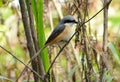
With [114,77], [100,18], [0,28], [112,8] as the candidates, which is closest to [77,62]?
[114,77]

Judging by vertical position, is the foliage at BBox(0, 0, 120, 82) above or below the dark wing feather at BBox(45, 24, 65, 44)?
below

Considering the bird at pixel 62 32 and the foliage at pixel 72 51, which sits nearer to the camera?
the foliage at pixel 72 51

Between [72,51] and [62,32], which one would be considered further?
[72,51]

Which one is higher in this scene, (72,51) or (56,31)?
(56,31)

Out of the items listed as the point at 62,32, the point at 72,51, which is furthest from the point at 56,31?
the point at 72,51

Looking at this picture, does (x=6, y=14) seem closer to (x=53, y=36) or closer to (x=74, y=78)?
(x=74, y=78)

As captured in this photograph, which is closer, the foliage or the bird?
the foliage

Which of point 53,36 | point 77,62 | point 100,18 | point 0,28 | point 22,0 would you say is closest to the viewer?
point 22,0

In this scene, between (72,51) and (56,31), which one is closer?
(56,31)

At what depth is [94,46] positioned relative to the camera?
7.38 feet

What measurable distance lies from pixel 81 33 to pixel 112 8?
190 centimetres

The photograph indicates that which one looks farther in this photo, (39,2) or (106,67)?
(106,67)

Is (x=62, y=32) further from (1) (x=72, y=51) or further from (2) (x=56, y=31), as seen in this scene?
(1) (x=72, y=51)

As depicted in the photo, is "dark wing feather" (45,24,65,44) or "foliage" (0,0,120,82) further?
"dark wing feather" (45,24,65,44)
